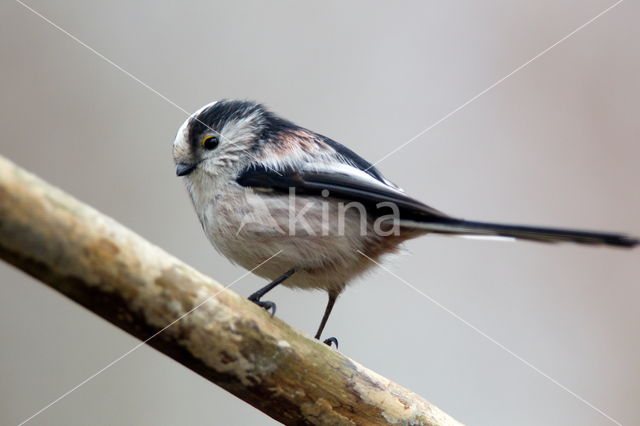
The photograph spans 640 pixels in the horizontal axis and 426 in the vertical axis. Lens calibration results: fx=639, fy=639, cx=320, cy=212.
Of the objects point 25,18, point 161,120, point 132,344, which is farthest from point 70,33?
point 132,344

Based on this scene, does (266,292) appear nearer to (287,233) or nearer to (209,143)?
(287,233)

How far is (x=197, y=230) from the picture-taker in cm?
484

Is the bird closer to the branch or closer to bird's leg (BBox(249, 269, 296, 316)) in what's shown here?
bird's leg (BBox(249, 269, 296, 316))

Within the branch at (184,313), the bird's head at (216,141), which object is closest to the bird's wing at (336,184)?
the bird's head at (216,141)

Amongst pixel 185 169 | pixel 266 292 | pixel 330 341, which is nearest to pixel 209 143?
pixel 185 169

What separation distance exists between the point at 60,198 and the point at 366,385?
3.88ft

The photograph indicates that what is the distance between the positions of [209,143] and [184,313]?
1303 millimetres

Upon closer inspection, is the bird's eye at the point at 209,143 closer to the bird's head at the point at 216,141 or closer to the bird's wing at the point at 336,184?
the bird's head at the point at 216,141

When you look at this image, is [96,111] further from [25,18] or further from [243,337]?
[243,337]

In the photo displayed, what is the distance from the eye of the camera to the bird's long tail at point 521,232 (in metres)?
2.02

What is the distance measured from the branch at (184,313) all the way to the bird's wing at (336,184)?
27.4 inches

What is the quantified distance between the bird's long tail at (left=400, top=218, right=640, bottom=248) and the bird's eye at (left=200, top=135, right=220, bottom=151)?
38.4 inches

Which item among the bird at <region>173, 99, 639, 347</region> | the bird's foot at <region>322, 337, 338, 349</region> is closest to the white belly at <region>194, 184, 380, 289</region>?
the bird at <region>173, 99, 639, 347</region>

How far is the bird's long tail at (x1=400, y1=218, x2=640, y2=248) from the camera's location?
2018 millimetres
